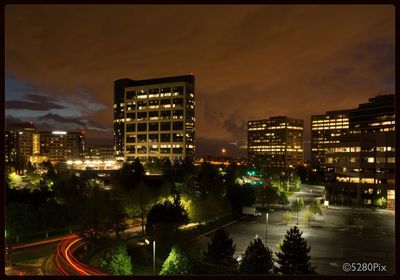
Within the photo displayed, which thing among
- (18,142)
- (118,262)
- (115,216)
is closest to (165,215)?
(115,216)

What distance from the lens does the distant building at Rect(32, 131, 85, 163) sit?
570 feet

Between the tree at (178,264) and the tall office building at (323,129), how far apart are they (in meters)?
130

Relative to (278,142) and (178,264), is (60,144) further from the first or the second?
(178,264)

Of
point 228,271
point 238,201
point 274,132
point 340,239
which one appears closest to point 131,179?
point 238,201

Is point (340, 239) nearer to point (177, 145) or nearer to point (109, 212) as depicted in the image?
point (109, 212)

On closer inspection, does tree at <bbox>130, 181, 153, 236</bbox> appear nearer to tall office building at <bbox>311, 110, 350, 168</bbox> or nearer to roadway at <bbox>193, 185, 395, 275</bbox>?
roadway at <bbox>193, 185, 395, 275</bbox>

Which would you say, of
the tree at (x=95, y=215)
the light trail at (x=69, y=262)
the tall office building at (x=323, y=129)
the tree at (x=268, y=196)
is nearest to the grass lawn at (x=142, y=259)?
the light trail at (x=69, y=262)

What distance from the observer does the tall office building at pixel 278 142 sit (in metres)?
159

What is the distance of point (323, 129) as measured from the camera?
485 ft

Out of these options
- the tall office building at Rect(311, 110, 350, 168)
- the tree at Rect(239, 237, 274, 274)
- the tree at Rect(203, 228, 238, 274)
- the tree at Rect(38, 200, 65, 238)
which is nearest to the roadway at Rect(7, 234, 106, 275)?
the tree at Rect(38, 200, 65, 238)

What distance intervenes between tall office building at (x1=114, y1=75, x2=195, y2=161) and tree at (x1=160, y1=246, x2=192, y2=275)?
260ft

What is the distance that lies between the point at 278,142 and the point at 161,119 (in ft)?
241

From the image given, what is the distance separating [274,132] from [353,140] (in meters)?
108

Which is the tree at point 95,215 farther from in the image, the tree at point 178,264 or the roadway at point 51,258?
the tree at point 178,264
